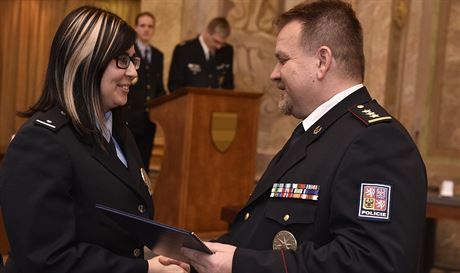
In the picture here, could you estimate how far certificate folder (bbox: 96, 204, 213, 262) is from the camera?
1.66 meters

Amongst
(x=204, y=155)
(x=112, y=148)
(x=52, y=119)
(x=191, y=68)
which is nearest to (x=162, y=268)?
(x=112, y=148)

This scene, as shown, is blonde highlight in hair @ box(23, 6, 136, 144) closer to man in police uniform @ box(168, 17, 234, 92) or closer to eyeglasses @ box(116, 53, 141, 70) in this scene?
eyeglasses @ box(116, 53, 141, 70)

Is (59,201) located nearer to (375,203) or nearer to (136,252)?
(136,252)

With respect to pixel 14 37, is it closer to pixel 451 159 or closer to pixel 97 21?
pixel 451 159

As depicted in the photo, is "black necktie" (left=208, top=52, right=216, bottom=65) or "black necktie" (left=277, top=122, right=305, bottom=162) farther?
"black necktie" (left=208, top=52, right=216, bottom=65)

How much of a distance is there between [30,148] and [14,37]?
9.89m

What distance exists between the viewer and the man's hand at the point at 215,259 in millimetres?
1727

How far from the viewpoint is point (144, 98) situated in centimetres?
597

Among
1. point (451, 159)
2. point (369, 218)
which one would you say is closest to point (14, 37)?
point (451, 159)

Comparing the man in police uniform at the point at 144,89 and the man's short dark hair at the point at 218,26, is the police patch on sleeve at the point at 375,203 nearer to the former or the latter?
the man in police uniform at the point at 144,89

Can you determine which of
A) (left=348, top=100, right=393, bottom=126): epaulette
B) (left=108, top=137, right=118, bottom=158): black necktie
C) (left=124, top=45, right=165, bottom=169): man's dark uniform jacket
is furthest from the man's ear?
(left=124, top=45, right=165, bottom=169): man's dark uniform jacket

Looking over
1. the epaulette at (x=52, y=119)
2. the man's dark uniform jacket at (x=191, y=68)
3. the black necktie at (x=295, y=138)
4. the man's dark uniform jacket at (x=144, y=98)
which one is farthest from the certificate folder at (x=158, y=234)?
the man's dark uniform jacket at (x=191, y=68)

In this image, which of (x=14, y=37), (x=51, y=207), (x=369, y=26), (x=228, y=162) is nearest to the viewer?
(x=51, y=207)

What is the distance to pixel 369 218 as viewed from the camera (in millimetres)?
1583
